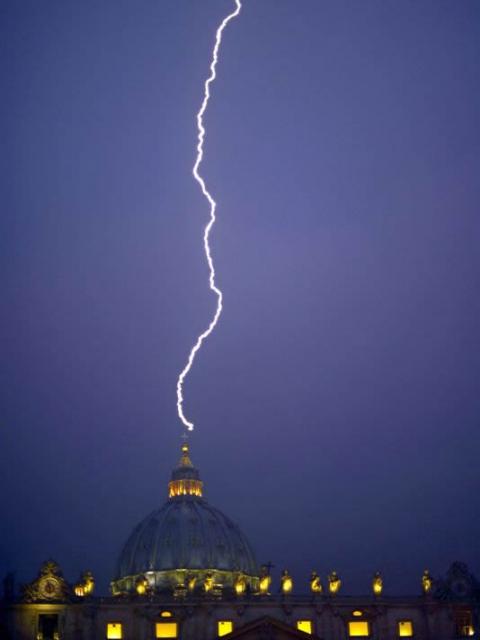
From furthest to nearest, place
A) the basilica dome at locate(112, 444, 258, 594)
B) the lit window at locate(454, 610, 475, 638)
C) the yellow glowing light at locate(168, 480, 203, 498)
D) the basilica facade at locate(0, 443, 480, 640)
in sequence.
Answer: the yellow glowing light at locate(168, 480, 203, 498), the basilica dome at locate(112, 444, 258, 594), the lit window at locate(454, 610, 475, 638), the basilica facade at locate(0, 443, 480, 640)

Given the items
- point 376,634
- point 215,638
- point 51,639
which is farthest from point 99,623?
point 376,634

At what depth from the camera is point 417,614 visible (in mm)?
99000

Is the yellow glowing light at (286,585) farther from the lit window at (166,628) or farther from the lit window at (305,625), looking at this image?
the lit window at (166,628)

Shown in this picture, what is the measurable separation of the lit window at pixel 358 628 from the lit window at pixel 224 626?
1220 cm

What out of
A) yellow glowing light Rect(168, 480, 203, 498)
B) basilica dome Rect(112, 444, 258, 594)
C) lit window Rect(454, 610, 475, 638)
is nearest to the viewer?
lit window Rect(454, 610, 475, 638)

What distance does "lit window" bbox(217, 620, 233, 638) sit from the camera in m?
97.4

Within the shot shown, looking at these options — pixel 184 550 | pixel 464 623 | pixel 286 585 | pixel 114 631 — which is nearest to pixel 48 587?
pixel 114 631

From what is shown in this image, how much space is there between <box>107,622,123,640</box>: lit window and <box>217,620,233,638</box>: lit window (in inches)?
391

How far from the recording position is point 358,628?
9831cm

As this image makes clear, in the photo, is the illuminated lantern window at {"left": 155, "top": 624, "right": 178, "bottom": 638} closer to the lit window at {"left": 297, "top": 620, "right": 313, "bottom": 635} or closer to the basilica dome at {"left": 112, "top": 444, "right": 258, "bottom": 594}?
the lit window at {"left": 297, "top": 620, "right": 313, "bottom": 635}

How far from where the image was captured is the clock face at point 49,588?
9625 cm

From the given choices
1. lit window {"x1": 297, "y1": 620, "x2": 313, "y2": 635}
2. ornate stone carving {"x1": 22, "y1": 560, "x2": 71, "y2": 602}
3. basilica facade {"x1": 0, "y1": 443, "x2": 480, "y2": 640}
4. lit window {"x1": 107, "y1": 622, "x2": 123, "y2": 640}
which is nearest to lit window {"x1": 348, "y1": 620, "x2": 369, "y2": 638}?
A: basilica facade {"x1": 0, "y1": 443, "x2": 480, "y2": 640}

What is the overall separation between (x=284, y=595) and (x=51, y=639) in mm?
23955

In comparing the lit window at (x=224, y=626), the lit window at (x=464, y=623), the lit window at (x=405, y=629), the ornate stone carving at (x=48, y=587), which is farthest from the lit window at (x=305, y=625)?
the ornate stone carving at (x=48, y=587)
